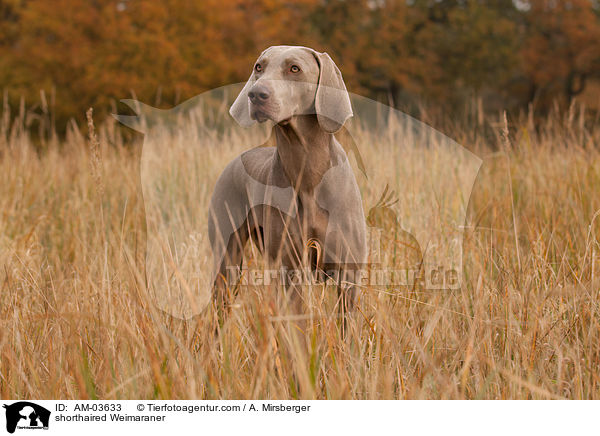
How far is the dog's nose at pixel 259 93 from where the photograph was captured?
1836 mm

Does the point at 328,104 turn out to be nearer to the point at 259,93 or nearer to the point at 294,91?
the point at 294,91

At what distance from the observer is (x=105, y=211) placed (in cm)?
406

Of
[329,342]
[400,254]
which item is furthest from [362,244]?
[400,254]

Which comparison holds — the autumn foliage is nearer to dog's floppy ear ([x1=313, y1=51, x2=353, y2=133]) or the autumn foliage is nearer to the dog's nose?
dog's floppy ear ([x1=313, y1=51, x2=353, y2=133])

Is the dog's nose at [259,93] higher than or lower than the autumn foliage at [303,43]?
lower

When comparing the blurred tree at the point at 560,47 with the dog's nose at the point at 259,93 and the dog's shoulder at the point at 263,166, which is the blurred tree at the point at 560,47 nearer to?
the dog's shoulder at the point at 263,166

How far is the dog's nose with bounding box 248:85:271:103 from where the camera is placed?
1836mm
